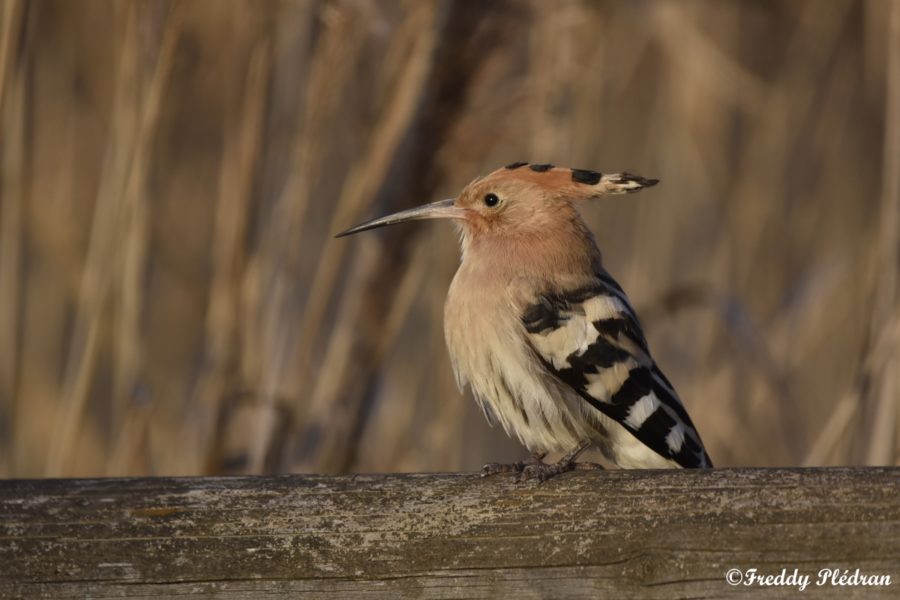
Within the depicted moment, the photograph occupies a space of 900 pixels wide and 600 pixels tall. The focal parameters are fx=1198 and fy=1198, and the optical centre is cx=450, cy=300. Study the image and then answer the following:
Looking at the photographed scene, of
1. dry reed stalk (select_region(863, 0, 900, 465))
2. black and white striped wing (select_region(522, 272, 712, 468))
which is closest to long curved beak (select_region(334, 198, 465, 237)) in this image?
black and white striped wing (select_region(522, 272, 712, 468))

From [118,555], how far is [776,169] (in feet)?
6.53

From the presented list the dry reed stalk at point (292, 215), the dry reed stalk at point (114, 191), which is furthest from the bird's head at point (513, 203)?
the dry reed stalk at point (114, 191)

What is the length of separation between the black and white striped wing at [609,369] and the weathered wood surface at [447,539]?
588mm

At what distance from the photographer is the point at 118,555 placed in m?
1.10

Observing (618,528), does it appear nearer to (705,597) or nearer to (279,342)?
(705,597)

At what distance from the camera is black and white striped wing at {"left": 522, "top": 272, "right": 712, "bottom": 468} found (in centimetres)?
174

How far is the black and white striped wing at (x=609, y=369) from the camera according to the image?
174 cm

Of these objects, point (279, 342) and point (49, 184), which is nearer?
point (279, 342)

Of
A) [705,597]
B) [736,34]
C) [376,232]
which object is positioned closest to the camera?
[705,597]

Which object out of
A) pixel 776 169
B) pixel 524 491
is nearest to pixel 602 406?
pixel 524 491

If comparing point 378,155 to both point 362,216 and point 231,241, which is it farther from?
point 231,241

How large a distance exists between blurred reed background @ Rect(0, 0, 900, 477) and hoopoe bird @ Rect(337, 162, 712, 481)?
→ 24 cm

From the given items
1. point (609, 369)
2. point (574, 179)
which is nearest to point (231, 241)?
point (574, 179)

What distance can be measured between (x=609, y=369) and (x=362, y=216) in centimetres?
62
